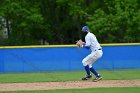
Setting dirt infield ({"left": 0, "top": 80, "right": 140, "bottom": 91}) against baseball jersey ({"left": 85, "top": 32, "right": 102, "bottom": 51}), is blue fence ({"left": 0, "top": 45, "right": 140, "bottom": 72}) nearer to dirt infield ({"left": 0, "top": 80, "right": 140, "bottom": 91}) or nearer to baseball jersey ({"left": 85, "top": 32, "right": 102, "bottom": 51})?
baseball jersey ({"left": 85, "top": 32, "right": 102, "bottom": 51})

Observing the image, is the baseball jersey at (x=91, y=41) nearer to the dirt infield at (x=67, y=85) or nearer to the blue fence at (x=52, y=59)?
the dirt infield at (x=67, y=85)

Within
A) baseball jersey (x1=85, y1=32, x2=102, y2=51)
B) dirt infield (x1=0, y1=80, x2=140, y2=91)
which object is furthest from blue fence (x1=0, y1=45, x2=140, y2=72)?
dirt infield (x1=0, y1=80, x2=140, y2=91)

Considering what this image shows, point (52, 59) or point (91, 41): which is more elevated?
point (91, 41)

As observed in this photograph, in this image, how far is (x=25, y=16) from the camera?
3108cm

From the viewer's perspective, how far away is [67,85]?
13.5 meters

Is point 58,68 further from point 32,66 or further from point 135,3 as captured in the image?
point 135,3

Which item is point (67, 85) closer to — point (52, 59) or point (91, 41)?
point (91, 41)

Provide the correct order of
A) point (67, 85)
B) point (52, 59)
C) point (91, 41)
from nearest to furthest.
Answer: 1. point (67, 85)
2. point (91, 41)
3. point (52, 59)

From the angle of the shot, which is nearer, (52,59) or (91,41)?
(91,41)

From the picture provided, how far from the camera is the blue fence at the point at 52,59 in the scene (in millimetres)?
19422

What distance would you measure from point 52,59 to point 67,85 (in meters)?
6.15

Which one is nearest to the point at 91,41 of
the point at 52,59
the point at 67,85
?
the point at 67,85

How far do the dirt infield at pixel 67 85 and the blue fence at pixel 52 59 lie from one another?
17.0ft

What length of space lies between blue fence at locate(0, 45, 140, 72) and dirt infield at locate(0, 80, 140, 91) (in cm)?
519
